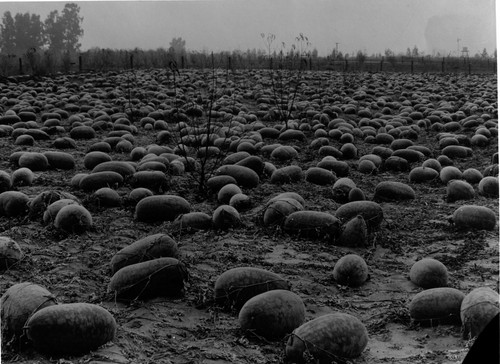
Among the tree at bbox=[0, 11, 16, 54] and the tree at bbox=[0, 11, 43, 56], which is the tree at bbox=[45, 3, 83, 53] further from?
the tree at bbox=[0, 11, 16, 54]

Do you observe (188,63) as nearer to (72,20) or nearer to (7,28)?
(7,28)

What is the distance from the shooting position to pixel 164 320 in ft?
9.12

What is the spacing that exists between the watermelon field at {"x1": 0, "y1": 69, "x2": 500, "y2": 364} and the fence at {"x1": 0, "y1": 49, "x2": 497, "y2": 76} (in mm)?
5279

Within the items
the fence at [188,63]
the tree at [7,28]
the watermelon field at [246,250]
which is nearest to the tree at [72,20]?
the tree at [7,28]

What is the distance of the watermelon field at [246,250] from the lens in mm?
2486

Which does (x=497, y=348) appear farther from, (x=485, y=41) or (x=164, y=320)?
(x=485, y=41)

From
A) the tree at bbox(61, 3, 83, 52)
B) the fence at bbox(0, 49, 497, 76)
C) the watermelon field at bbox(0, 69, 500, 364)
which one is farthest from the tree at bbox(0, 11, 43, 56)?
the fence at bbox(0, 49, 497, 76)

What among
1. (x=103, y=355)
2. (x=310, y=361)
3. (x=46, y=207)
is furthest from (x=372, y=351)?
(x=46, y=207)

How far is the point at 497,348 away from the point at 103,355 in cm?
158

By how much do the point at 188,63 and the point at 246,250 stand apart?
16105 mm

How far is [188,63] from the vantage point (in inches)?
747

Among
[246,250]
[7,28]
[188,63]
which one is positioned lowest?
[246,250]

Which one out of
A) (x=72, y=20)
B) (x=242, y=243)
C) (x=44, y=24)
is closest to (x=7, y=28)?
(x=44, y=24)

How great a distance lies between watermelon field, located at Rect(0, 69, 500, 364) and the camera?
2.49 meters
